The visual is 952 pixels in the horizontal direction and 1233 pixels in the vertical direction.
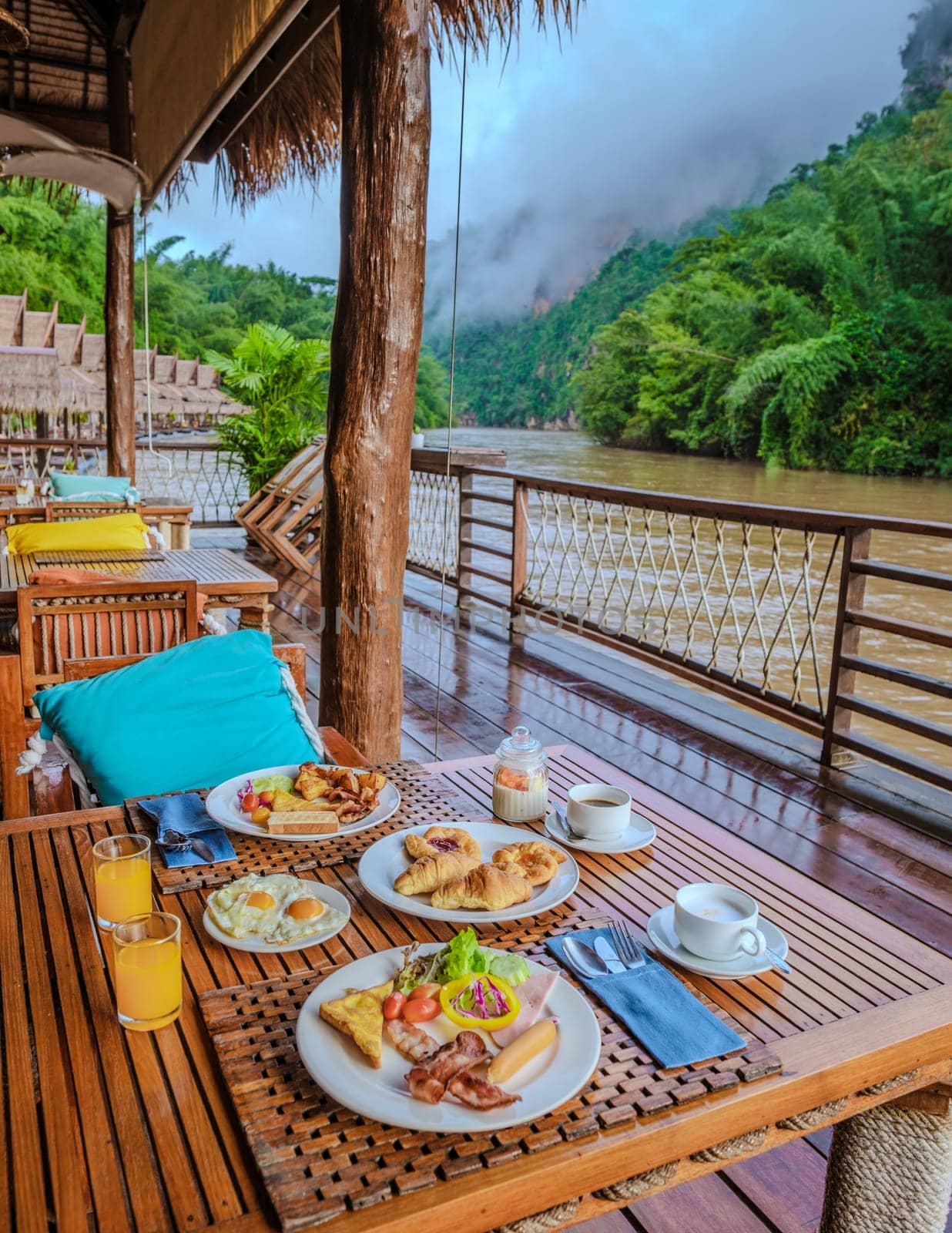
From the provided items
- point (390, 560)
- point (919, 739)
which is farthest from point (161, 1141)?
point (919, 739)

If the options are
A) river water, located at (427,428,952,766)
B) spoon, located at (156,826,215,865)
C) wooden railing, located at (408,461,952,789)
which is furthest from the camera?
river water, located at (427,428,952,766)

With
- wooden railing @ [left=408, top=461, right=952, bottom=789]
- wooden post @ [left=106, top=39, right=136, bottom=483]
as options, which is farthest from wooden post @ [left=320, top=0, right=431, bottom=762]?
wooden post @ [left=106, top=39, right=136, bottom=483]

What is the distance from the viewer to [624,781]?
148cm

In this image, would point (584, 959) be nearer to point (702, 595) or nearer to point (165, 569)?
point (165, 569)

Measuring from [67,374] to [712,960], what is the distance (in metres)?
11.4

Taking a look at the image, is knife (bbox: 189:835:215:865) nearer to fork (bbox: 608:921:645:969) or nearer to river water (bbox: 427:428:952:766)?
fork (bbox: 608:921:645:969)

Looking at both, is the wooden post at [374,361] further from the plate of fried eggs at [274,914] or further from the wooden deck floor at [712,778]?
the plate of fried eggs at [274,914]

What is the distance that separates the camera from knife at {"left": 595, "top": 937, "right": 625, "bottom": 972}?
0.91 meters

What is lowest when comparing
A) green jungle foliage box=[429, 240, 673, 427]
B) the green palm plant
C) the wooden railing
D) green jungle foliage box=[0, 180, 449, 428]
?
the wooden railing

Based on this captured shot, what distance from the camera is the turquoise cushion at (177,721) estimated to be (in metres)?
1.57

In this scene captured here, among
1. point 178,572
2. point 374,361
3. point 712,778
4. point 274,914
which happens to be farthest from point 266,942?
point 178,572

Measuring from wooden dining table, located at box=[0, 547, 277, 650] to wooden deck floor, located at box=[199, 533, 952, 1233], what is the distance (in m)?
0.68

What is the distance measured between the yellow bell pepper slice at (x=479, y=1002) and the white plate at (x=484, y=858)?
130mm

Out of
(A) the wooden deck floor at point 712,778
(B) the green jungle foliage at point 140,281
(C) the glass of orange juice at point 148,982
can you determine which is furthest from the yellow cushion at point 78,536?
(B) the green jungle foliage at point 140,281
